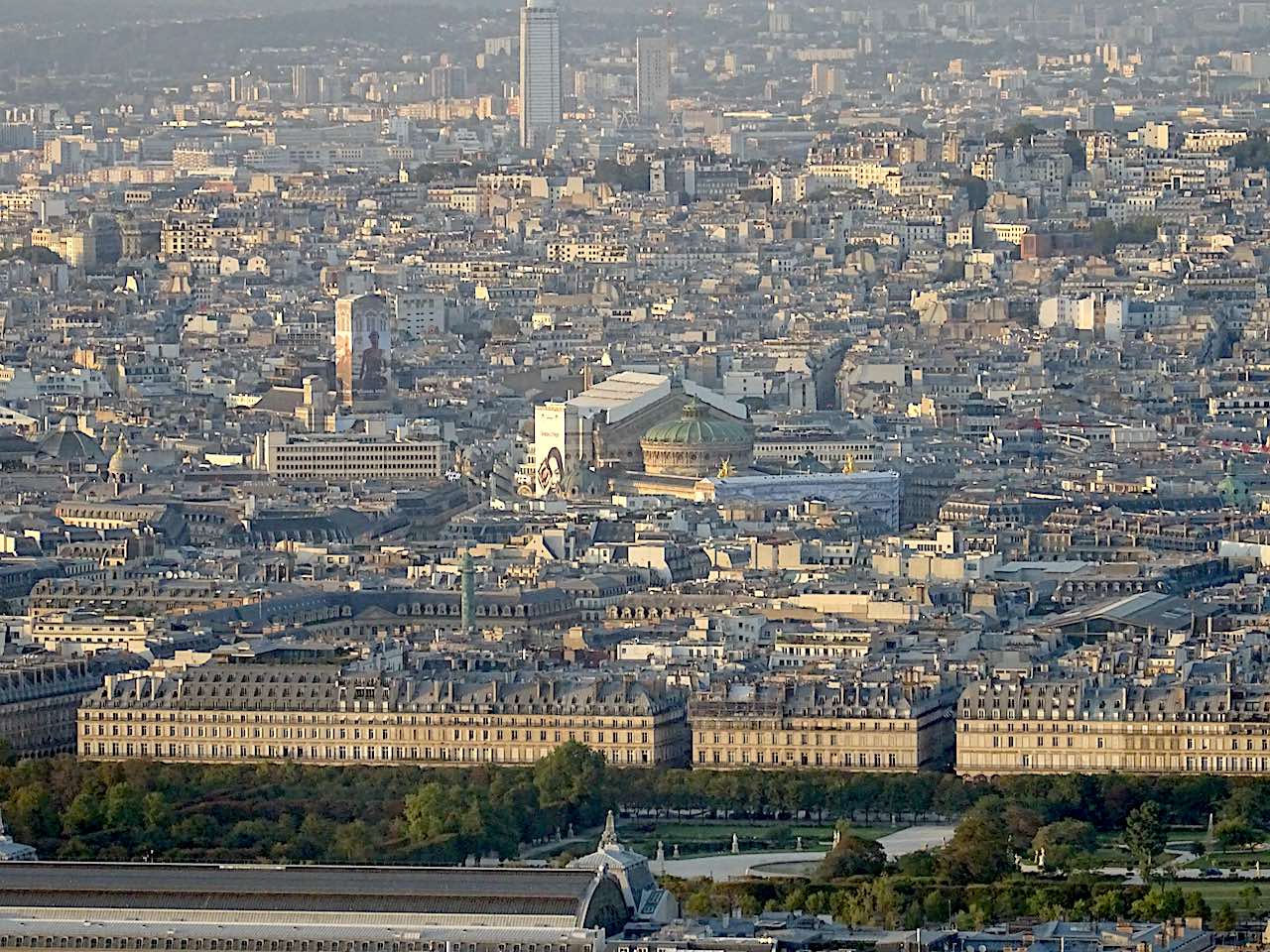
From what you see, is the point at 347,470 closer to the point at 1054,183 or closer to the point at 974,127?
the point at 1054,183

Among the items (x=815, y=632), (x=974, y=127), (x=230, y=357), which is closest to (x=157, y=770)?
(x=815, y=632)

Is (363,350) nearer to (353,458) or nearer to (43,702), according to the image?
(353,458)

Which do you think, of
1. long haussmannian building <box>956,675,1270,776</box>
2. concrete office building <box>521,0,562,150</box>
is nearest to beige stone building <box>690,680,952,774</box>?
long haussmannian building <box>956,675,1270,776</box>

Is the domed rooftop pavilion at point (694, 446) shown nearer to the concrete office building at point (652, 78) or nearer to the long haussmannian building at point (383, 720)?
the long haussmannian building at point (383, 720)

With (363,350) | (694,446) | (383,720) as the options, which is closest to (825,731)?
(383,720)

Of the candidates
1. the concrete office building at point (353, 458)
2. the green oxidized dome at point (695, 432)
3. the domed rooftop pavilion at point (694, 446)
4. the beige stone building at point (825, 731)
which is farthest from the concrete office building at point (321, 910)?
the concrete office building at point (353, 458)
